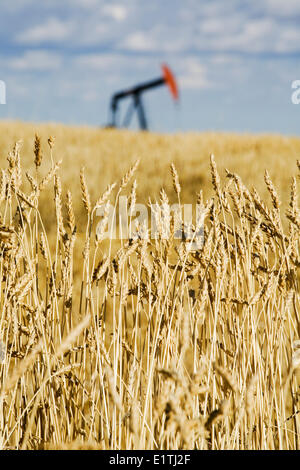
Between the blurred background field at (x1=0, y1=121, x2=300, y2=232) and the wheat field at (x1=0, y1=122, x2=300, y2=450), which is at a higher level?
the blurred background field at (x1=0, y1=121, x2=300, y2=232)

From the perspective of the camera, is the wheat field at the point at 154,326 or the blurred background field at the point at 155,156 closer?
the wheat field at the point at 154,326

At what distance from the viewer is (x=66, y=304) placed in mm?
1369

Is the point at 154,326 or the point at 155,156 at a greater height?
the point at 155,156

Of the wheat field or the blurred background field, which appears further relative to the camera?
the blurred background field

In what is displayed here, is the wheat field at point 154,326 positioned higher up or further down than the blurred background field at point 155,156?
further down

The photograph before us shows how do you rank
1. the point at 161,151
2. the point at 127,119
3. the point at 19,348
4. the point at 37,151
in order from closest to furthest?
the point at 37,151 < the point at 19,348 < the point at 161,151 < the point at 127,119

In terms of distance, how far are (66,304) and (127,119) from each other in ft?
49.9

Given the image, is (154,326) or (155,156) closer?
(154,326)

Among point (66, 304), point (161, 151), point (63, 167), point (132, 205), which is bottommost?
point (66, 304)
